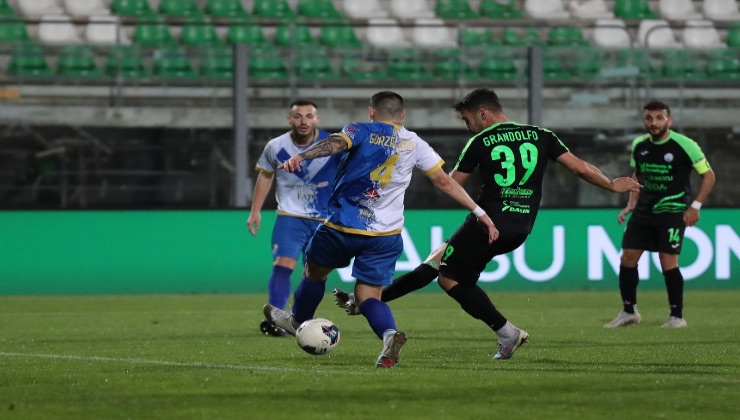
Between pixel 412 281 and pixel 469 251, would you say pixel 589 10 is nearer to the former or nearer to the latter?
pixel 412 281

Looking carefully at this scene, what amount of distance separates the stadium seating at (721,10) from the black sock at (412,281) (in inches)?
644

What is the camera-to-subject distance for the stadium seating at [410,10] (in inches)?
938

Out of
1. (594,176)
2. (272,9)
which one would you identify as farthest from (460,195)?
(272,9)

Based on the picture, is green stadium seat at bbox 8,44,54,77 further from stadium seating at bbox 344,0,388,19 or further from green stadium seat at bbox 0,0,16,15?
stadium seating at bbox 344,0,388,19

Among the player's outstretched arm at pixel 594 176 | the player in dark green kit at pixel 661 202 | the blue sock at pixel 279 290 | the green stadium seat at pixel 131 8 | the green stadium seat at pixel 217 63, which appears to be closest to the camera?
the player's outstretched arm at pixel 594 176

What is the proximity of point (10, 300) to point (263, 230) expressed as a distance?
3.27 metres

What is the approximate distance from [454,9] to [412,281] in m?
15.2

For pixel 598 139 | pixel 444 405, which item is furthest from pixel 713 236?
pixel 444 405

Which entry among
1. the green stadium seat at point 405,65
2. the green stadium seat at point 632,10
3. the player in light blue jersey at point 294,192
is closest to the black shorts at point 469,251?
the player in light blue jersey at point 294,192

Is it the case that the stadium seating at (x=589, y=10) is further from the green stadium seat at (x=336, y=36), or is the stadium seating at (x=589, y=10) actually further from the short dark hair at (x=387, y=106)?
the short dark hair at (x=387, y=106)

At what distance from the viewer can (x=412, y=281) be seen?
9.60 meters

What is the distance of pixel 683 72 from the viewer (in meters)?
19.8

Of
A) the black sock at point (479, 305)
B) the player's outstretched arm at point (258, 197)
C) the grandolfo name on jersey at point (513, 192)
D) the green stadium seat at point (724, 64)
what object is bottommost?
the black sock at point (479, 305)

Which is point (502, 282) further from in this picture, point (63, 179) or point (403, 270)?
point (63, 179)
